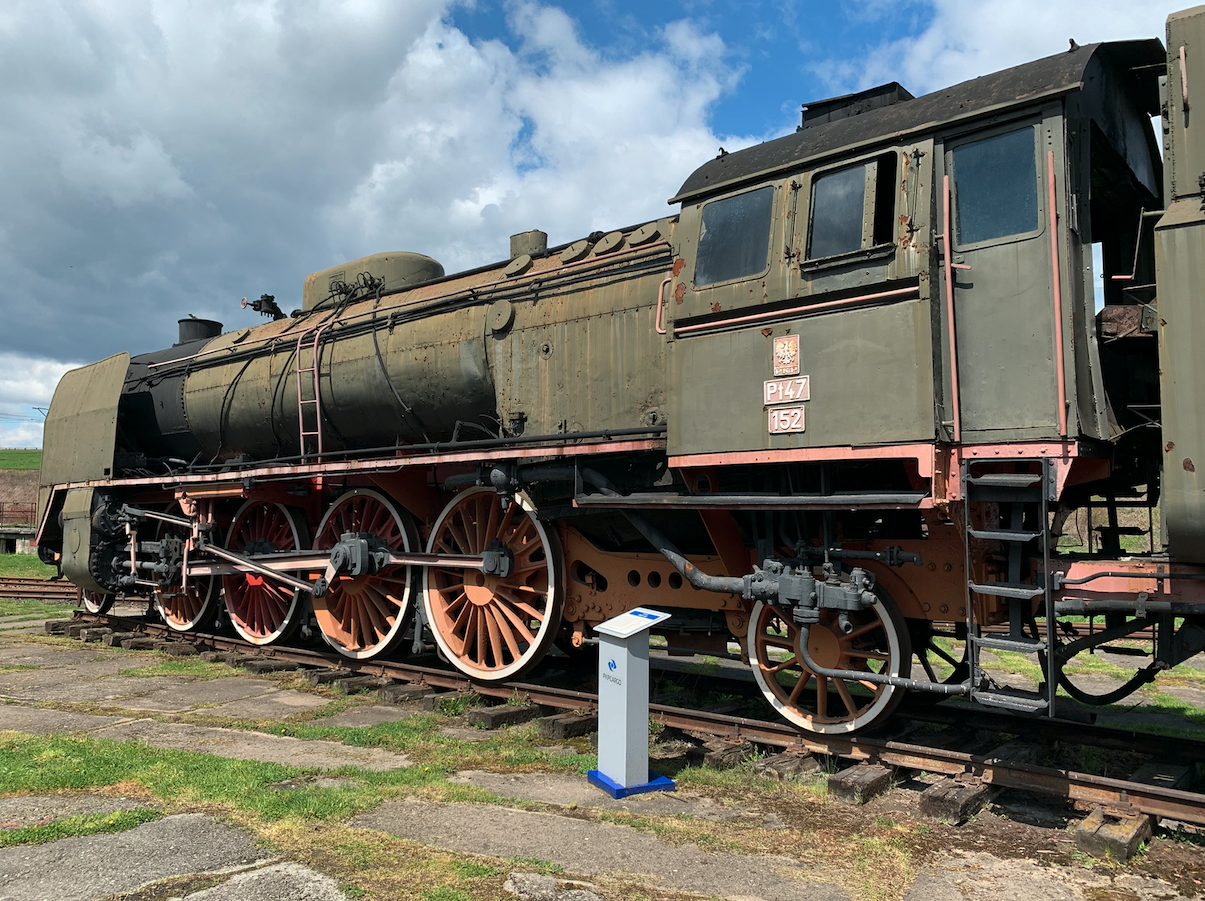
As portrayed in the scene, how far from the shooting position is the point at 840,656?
617cm

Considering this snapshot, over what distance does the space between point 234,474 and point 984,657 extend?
9664mm

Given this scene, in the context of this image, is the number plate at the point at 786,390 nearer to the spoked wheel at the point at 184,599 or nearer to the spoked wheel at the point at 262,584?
the spoked wheel at the point at 262,584

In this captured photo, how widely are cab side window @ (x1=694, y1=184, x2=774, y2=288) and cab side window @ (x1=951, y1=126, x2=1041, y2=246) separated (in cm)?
121

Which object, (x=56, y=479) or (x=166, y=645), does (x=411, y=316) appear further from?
(x=56, y=479)

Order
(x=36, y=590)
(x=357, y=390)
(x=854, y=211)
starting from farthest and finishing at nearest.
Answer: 1. (x=36, y=590)
2. (x=357, y=390)
3. (x=854, y=211)

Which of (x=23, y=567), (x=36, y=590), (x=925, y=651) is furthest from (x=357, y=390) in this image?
(x=23, y=567)

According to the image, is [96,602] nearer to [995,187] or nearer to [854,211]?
[854,211]

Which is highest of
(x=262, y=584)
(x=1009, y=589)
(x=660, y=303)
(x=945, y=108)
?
(x=945, y=108)

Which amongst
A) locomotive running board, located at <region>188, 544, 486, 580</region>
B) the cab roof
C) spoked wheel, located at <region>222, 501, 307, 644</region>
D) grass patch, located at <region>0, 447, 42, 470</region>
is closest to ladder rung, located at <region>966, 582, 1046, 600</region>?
the cab roof

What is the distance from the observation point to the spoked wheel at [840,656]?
19.1 feet

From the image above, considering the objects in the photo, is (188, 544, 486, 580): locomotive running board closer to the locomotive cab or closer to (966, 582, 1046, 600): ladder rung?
the locomotive cab

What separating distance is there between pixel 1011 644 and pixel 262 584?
9.14 m

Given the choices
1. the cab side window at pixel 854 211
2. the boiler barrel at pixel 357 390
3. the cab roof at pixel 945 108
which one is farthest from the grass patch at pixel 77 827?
the cab roof at pixel 945 108

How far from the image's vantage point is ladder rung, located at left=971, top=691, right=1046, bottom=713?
15.6 feet
